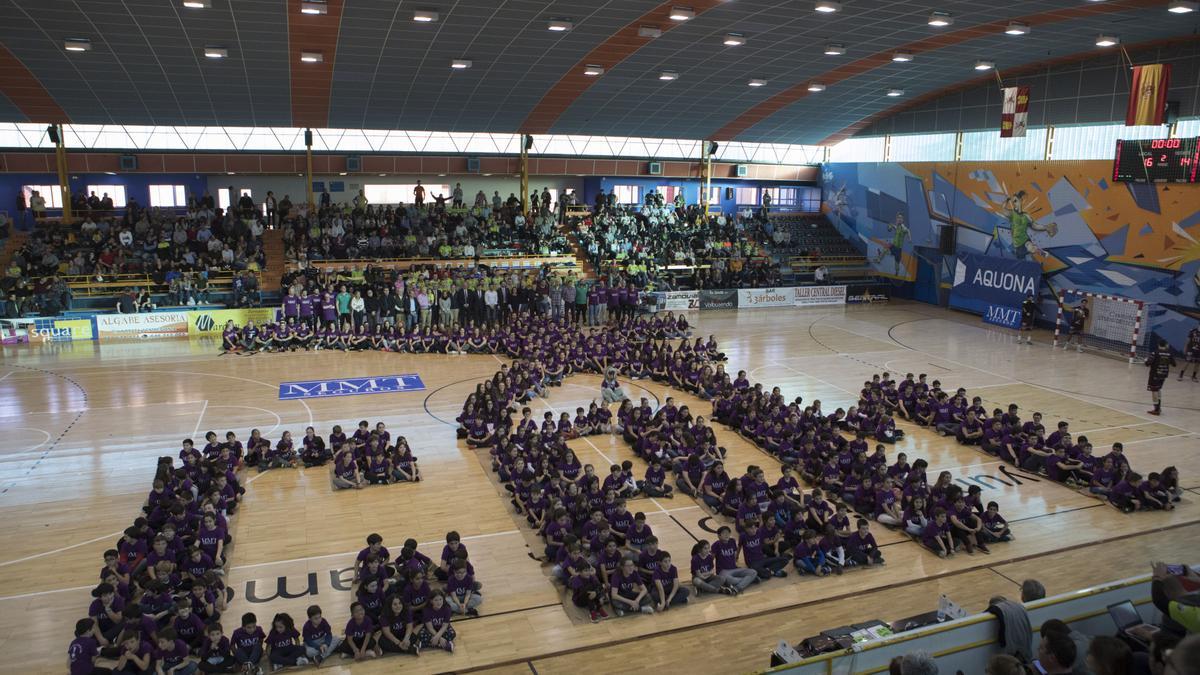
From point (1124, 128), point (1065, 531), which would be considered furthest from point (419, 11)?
point (1124, 128)

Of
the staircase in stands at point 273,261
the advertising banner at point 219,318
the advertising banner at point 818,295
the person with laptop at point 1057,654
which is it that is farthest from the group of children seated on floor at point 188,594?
the advertising banner at point 818,295

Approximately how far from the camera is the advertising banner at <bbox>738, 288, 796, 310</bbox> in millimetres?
42062

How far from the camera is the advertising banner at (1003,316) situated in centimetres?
3706

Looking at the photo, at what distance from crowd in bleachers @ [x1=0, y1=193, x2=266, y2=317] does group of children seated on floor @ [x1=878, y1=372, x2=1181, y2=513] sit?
27.9 m

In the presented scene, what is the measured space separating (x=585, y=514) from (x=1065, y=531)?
372 inches

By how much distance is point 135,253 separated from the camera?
36750 mm

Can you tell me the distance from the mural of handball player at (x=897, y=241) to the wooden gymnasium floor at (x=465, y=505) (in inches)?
644

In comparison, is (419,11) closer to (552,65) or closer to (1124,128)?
(552,65)

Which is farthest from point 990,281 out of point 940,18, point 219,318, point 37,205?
point 37,205

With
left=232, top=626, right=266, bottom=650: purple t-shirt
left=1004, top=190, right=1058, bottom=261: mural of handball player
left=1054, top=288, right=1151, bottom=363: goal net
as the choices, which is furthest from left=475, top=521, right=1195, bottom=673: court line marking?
left=1004, top=190, right=1058, bottom=261: mural of handball player

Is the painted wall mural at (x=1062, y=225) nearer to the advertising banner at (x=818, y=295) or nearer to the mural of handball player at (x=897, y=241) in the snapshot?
the mural of handball player at (x=897, y=241)

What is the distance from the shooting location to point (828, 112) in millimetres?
45969

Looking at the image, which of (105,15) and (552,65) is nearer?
(105,15)

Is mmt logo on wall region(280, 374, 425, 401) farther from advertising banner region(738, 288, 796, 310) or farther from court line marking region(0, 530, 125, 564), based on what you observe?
advertising banner region(738, 288, 796, 310)
